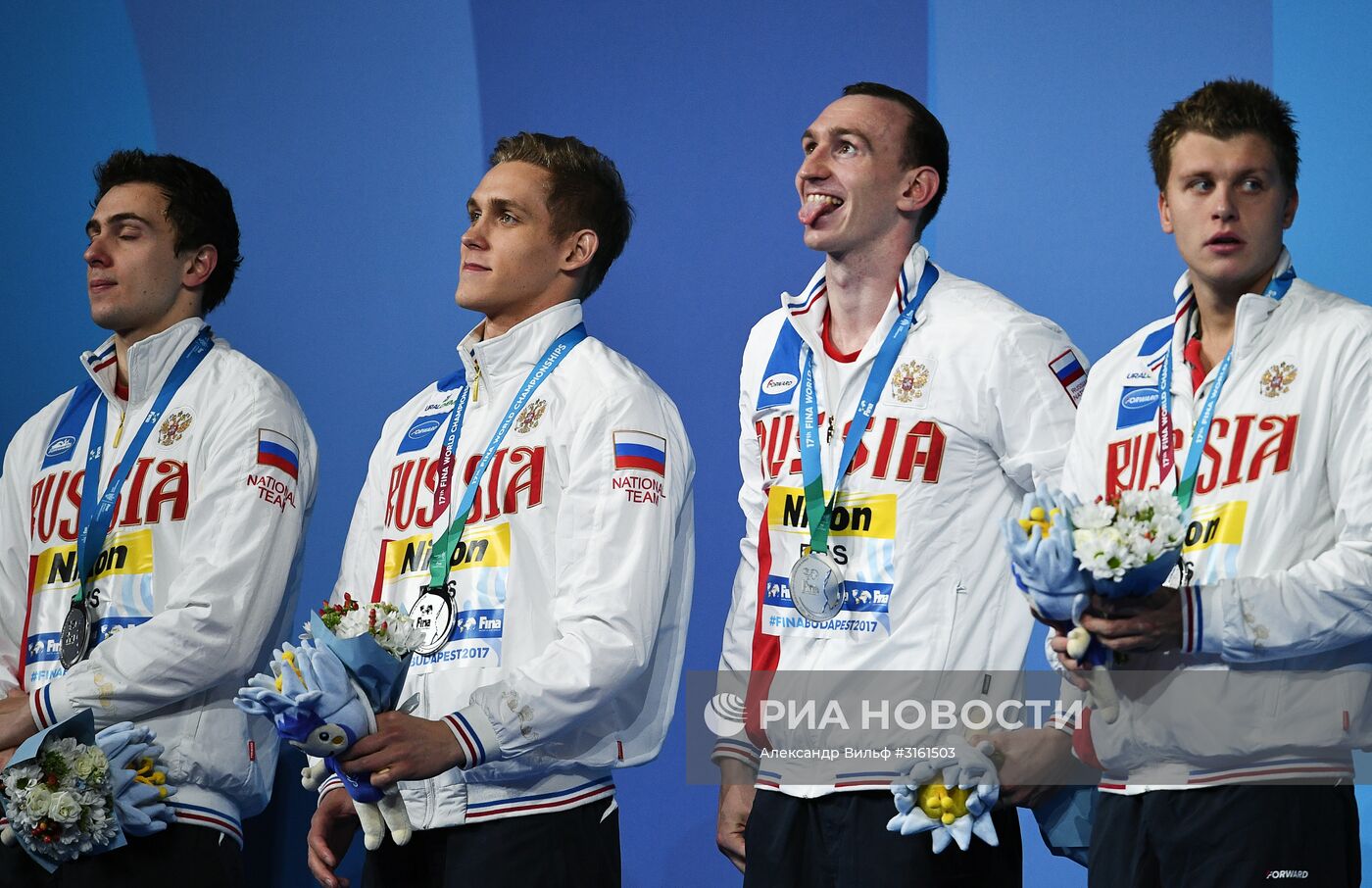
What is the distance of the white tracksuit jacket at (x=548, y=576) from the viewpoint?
3139mm

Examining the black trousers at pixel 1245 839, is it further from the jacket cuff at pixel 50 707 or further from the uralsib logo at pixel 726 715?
the jacket cuff at pixel 50 707

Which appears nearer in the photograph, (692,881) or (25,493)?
(25,493)

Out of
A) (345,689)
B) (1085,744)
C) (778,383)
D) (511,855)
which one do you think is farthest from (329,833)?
(1085,744)

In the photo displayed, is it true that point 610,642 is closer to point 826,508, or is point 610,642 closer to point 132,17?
point 826,508

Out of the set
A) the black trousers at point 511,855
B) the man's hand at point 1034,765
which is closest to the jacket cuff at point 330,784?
the black trousers at point 511,855

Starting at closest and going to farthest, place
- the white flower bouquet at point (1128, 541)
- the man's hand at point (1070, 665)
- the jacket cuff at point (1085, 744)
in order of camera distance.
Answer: the white flower bouquet at point (1128, 541), the man's hand at point (1070, 665), the jacket cuff at point (1085, 744)

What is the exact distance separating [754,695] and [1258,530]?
0.99m

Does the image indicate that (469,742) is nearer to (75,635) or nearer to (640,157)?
(75,635)

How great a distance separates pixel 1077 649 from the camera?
104 inches

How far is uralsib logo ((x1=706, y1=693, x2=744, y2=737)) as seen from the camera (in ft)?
10.9

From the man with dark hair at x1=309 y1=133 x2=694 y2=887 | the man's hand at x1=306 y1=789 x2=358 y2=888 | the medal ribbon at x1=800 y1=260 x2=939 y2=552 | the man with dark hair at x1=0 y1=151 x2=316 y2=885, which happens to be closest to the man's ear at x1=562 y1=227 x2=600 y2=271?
the man with dark hair at x1=309 y1=133 x2=694 y2=887

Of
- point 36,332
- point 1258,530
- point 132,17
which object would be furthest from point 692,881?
point 132,17

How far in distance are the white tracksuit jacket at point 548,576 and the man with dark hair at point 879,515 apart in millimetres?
199

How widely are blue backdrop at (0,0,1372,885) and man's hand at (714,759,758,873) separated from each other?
117 centimetres
